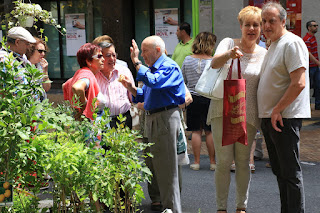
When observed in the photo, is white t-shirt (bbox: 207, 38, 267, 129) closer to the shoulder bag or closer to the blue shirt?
the shoulder bag

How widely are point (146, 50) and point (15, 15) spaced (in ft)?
5.03

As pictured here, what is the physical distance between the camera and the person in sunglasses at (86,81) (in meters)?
5.36

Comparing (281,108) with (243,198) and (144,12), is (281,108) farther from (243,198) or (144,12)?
(144,12)

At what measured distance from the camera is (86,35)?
59.5 ft

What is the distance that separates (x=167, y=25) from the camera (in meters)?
16.5

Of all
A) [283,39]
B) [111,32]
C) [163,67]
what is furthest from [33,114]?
[111,32]

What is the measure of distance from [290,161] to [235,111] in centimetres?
67

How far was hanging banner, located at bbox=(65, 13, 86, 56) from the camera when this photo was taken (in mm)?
18109

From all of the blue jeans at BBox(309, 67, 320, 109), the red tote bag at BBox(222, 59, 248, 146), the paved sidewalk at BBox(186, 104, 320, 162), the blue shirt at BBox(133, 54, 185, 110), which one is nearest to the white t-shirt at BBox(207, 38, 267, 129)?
the red tote bag at BBox(222, 59, 248, 146)

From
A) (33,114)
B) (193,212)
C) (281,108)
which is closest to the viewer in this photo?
(33,114)

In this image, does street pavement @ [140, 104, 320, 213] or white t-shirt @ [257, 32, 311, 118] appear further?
street pavement @ [140, 104, 320, 213]

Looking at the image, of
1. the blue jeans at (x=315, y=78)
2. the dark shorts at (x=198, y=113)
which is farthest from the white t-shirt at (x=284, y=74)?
the blue jeans at (x=315, y=78)

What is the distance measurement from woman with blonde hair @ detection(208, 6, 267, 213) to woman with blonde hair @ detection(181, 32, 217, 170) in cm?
245

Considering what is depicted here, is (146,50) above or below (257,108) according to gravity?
above
